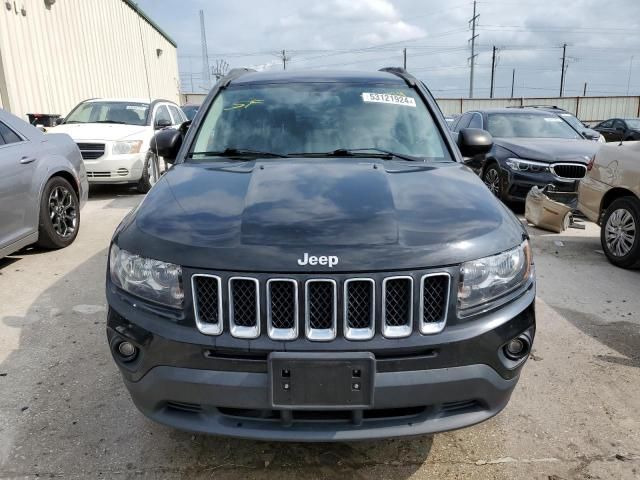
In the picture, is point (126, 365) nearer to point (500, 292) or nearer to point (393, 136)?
point (500, 292)

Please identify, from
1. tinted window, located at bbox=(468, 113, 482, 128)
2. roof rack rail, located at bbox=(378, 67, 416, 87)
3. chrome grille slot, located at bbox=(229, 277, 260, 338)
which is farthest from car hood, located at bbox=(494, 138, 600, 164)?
chrome grille slot, located at bbox=(229, 277, 260, 338)

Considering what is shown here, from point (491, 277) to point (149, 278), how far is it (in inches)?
52.0

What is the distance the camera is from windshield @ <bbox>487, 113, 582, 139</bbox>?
8.73m

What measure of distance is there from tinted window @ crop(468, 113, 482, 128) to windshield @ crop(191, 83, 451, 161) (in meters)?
6.19

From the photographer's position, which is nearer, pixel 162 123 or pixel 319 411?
pixel 319 411

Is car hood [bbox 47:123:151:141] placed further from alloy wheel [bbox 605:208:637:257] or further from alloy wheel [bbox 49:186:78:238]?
alloy wheel [bbox 605:208:637:257]

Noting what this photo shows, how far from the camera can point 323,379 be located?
1815 millimetres

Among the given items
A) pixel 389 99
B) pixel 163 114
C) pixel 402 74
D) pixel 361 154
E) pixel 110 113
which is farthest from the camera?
pixel 163 114

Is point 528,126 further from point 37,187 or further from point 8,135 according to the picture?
point 8,135

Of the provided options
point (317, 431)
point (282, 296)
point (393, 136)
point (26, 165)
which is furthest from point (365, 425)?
point (26, 165)

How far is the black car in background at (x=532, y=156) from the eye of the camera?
744 centimetres

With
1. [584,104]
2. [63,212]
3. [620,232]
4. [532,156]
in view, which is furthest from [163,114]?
[584,104]

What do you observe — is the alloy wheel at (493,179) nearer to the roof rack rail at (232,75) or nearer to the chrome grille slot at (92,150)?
the roof rack rail at (232,75)

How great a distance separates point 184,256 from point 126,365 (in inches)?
20.4
